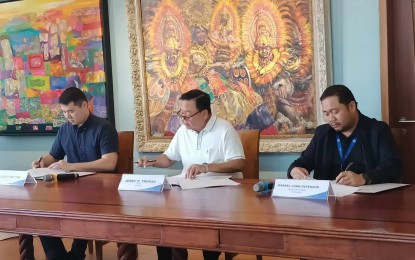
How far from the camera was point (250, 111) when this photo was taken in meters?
3.46

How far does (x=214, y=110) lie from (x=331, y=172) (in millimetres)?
1353

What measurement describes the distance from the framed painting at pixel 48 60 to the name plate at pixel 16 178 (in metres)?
Answer: 1.42

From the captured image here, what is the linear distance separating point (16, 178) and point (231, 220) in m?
1.42

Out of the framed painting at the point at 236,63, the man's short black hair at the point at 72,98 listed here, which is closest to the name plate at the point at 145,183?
the man's short black hair at the point at 72,98

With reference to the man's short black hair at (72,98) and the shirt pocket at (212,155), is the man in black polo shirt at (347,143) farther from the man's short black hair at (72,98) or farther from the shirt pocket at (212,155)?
the man's short black hair at (72,98)

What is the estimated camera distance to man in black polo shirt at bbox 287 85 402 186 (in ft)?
7.20

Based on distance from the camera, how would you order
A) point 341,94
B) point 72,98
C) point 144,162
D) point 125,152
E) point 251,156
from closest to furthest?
point 341,94 < point 144,162 < point 251,156 < point 72,98 < point 125,152

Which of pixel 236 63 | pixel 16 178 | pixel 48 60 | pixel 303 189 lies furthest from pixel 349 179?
pixel 48 60

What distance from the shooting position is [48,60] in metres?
4.12

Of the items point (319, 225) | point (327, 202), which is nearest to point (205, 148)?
point (327, 202)

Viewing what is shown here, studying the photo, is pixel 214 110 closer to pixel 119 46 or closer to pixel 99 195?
pixel 119 46

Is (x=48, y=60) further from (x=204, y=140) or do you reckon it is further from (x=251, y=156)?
(x=251, y=156)

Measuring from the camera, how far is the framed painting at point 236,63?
3258mm

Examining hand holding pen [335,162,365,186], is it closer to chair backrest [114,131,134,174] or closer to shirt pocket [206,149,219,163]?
shirt pocket [206,149,219,163]
